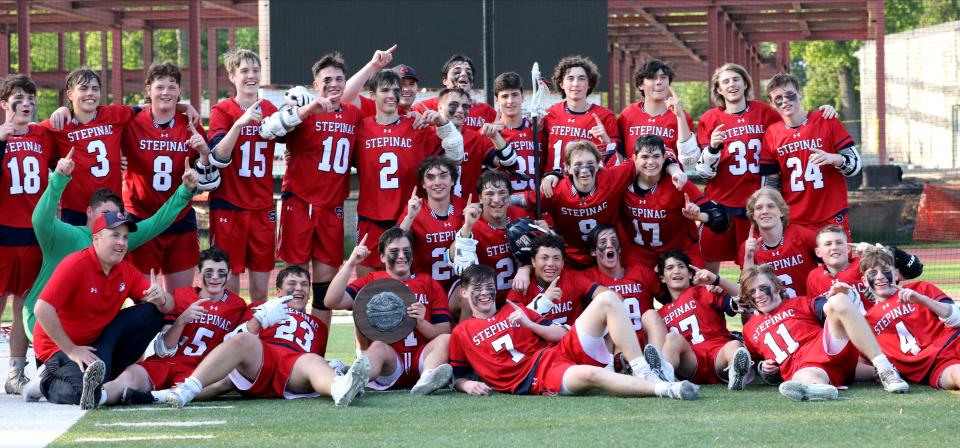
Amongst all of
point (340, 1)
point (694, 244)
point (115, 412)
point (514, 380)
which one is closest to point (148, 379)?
point (115, 412)

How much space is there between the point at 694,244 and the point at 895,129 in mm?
31458

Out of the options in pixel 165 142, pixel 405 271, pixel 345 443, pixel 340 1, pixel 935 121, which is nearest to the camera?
pixel 345 443

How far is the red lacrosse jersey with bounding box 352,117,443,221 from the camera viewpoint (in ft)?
23.8

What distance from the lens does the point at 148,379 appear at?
20.2 feet

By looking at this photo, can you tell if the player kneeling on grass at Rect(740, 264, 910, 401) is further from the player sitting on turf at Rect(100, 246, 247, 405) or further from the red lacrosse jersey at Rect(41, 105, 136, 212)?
the red lacrosse jersey at Rect(41, 105, 136, 212)

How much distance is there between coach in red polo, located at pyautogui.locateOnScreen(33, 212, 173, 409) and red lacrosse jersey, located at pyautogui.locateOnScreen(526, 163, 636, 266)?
2.46m

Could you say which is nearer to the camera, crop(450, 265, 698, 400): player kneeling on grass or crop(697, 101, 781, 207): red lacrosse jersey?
crop(450, 265, 698, 400): player kneeling on grass

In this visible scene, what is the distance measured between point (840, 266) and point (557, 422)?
7.63 feet

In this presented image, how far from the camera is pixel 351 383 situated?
18.8ft

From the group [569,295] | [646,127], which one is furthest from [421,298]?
[646,127]

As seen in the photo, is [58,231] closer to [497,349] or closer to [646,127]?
[497,349]

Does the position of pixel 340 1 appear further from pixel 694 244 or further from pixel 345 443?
pixel 345 443

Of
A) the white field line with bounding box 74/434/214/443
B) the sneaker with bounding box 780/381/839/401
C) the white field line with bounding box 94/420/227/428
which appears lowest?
the white field line with bounding box 94/420/227/428

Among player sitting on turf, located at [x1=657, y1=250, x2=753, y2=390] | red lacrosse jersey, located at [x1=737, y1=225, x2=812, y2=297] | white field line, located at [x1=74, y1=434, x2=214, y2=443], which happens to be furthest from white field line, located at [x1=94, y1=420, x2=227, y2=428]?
red lacrosse jersey, located at [x1=737, y1=225, x2=812, y2=297]
